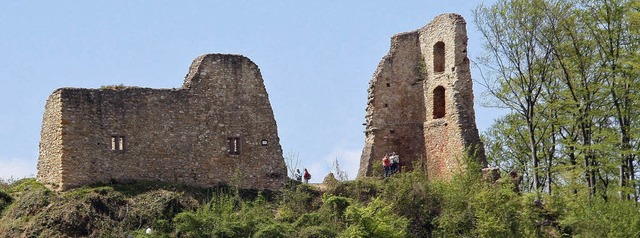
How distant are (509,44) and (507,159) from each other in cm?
935

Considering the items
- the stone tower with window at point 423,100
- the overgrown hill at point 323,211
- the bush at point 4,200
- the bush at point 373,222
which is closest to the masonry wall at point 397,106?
the stone tower with window at point 423,100

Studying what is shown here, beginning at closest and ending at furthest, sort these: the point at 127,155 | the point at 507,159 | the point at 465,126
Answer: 1. the point at 127,155
2. the point at 465,126
3. the point at 507,159

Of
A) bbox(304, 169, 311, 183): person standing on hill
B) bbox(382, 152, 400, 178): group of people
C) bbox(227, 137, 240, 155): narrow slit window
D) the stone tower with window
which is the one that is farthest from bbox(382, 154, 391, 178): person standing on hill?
bbox(227, 137, 240, 155): narrow slit window

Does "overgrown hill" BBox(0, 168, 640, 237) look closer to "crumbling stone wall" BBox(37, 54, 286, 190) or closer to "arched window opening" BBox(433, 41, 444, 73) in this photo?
"crumbling stone wall" BBox(37, 54, 286, 190)

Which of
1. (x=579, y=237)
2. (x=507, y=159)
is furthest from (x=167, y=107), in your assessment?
(x=507, y=159)

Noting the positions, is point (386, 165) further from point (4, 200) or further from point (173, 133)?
point (4, 200)

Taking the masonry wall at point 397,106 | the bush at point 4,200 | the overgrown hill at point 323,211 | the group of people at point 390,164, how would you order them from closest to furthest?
the overgrown hill at point 323,211 → the bush at point 4,200 → the group of people at point 390,164 → the masonry wall at point 397,106

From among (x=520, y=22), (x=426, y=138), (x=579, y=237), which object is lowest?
(x=579, y=237)

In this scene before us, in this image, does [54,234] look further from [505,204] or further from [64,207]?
[505,204]

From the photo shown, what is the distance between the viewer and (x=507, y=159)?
177ft

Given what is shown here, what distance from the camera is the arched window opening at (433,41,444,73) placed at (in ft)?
151

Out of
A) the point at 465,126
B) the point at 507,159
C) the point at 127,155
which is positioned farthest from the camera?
the point at 507,159

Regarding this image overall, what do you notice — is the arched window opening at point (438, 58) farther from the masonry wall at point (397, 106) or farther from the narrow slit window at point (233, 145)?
the narrow slit window at point (233, 145)

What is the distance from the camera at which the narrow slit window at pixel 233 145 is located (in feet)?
142
